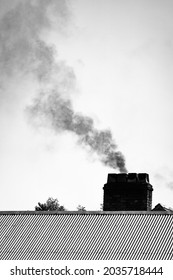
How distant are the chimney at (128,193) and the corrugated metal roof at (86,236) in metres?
5.39

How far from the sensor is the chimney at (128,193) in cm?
4016

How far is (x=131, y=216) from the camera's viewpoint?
34.5 m

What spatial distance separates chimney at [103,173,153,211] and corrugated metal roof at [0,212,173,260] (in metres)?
5.39

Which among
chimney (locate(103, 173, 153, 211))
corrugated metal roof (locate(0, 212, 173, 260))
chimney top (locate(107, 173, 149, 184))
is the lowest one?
corrugated metal roof (locate(0, 212, 173, 260))

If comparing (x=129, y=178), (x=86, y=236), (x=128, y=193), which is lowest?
(x=86, y=236)

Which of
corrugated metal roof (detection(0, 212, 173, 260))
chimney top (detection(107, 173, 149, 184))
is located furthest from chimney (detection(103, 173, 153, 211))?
corrugated metal roof (detection(0, 212, 173, 260))

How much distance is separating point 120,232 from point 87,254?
199 centimetres

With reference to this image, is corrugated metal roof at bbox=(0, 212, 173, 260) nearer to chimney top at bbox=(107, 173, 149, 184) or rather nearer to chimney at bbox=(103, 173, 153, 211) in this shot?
chimney at bbox=(103, 173, 153, 211)

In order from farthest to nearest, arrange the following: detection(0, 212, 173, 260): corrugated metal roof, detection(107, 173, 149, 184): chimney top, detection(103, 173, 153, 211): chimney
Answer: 1. detection(107, 173, 149, 184): chimney top
2. detection(103, 173, 153, 211): chimney
3. detection(0, 212, 173, 260): corrugated metal roof

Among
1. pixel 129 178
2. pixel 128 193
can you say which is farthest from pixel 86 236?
pixel 129 178

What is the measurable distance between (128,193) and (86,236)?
7.23 meters

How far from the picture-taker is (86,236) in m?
Answer: 33.4

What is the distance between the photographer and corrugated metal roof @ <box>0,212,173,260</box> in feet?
105

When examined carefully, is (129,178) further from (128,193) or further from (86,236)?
(86,236)
